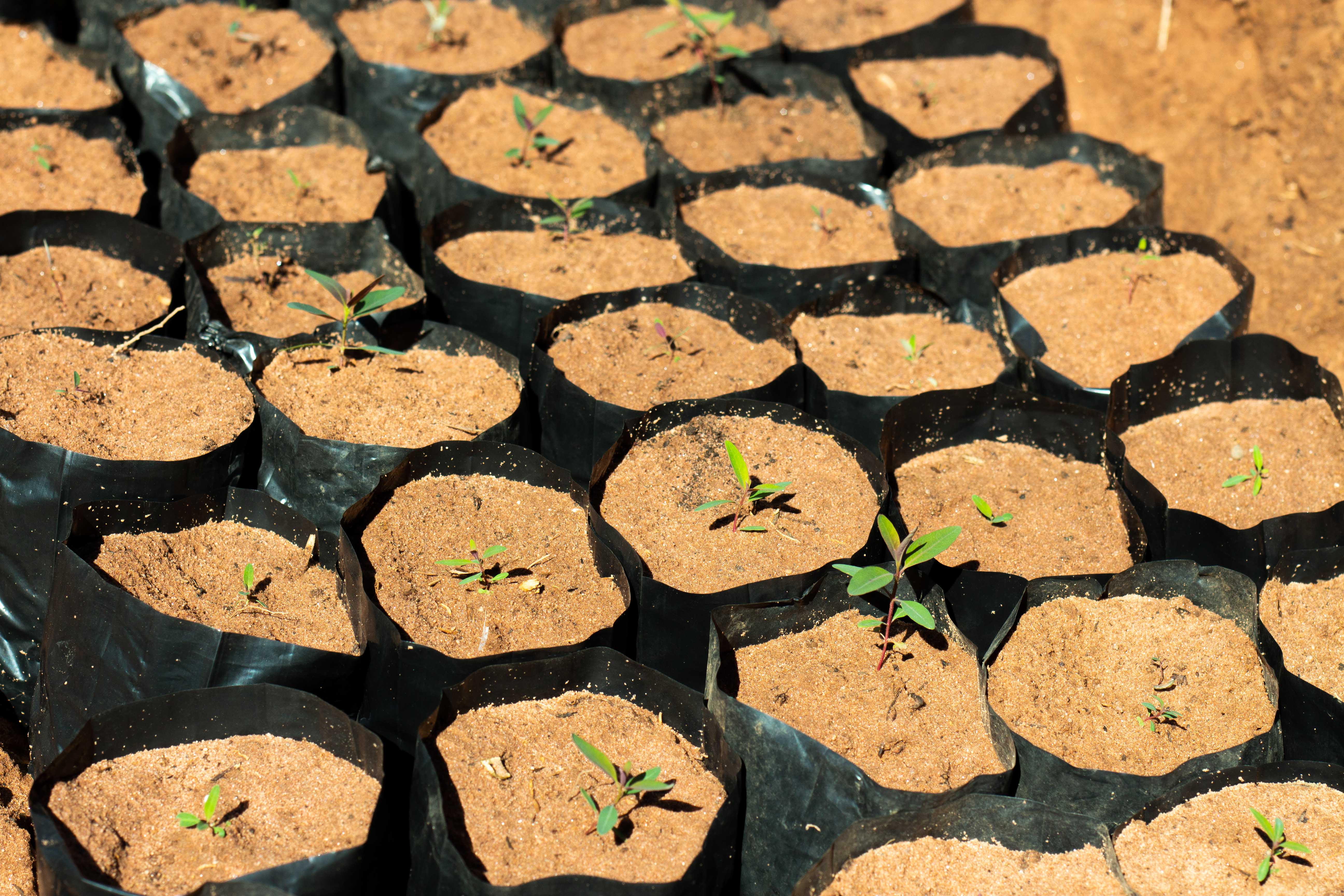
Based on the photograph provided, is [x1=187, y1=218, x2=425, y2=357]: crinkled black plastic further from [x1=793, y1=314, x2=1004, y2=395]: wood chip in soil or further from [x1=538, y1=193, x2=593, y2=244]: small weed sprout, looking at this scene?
[x1=793, y1=314, x2=1004, y2=395]: wood chip in soil

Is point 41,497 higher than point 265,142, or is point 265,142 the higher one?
point 265,142

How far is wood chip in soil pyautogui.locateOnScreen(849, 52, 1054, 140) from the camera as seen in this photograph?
405 cm

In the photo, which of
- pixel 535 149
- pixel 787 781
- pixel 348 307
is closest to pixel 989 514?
pixel 787 781

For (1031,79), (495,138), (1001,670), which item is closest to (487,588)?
(1001,670)

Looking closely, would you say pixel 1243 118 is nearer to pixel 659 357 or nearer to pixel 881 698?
pixel 659 357

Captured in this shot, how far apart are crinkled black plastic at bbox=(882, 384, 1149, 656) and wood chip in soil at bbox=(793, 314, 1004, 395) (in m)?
0.10

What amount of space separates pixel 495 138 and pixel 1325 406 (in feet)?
8.57

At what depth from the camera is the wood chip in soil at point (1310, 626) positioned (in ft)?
7.03

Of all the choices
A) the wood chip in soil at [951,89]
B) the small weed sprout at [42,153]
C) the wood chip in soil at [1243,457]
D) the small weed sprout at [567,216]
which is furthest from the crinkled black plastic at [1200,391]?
the small weed sprout at [42,153]

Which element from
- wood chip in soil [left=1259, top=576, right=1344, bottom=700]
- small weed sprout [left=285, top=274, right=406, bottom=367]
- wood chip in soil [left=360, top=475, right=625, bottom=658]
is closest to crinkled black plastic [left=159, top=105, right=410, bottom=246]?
small weed sprout [left=285, top=274, right=406, bottom=367]

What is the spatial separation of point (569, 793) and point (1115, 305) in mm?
2149

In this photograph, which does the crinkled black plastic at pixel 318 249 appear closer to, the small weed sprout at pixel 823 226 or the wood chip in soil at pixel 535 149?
the wood chip in soil at pixel 535 149

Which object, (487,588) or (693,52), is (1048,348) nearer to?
(487,588)

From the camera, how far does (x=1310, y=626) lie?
7.31ft
